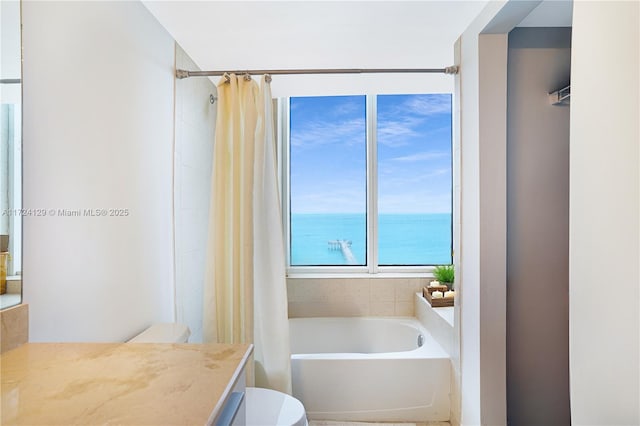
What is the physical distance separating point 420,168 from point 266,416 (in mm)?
2330

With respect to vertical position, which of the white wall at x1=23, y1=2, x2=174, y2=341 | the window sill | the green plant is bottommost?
the window sill

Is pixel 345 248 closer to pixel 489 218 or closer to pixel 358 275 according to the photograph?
pixel 358 275

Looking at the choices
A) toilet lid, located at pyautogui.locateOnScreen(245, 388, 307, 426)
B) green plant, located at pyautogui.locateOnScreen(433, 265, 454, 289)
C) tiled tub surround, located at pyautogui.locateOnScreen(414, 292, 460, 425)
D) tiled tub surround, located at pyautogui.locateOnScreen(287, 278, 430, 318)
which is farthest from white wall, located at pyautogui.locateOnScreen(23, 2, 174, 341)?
green plant, located at pyautogui.locateOnScreen(433, 265, 454, 289)

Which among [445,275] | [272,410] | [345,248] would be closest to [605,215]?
[272,410]

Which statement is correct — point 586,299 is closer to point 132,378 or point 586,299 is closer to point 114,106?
point 132,378

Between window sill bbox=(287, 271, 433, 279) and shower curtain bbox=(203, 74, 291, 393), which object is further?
window sill bbox=(287, 271, 433, 279)

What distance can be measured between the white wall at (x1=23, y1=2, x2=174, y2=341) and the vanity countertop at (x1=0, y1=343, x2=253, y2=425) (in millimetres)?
240

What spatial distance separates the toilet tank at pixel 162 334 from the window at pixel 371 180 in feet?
5.37

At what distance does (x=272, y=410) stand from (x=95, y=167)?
4.03ft

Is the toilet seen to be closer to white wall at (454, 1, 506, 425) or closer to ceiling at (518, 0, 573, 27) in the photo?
white wall at (454, 1, 506, 425)

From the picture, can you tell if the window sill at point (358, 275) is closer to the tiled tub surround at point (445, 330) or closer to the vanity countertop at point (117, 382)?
the tiled tub surround at point (445, 330)

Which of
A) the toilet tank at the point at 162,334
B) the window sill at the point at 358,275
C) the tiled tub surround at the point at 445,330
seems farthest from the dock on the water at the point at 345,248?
the toilet tank at the point at 162,334

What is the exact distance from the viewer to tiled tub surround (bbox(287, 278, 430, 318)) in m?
2.85

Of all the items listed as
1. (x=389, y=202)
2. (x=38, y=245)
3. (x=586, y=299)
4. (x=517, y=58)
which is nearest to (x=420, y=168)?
(x=389, y=202)
